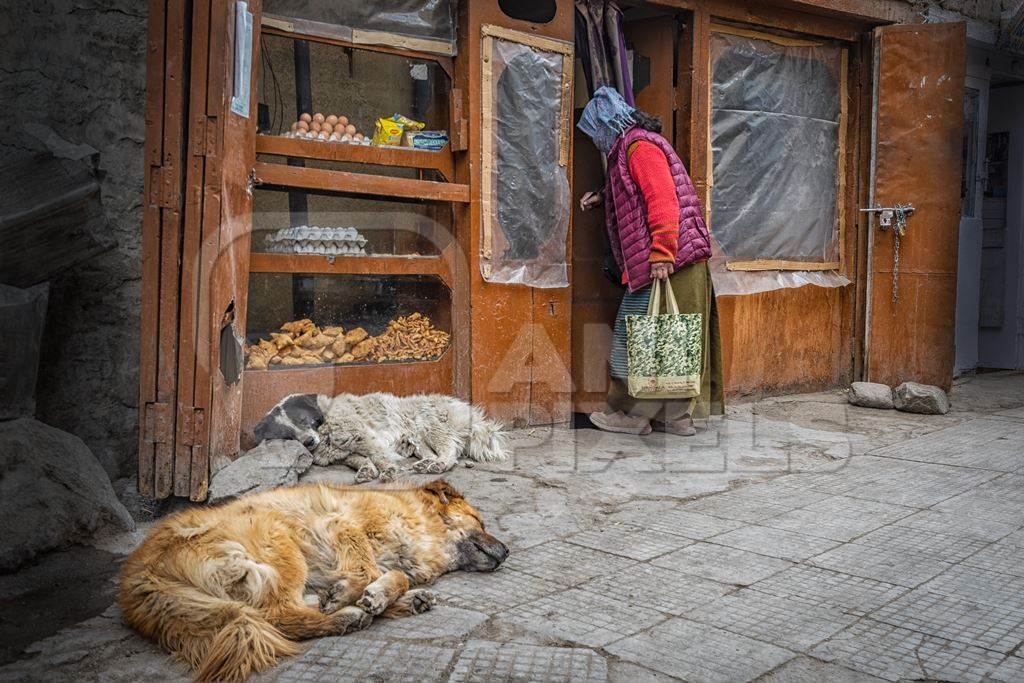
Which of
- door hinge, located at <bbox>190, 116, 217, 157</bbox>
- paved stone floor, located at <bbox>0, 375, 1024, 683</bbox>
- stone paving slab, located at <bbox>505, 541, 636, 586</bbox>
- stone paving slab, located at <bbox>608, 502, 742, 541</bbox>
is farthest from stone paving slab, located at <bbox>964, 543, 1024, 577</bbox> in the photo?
door hinge, located at <bbox>190, 116, 217, 157</bbox>

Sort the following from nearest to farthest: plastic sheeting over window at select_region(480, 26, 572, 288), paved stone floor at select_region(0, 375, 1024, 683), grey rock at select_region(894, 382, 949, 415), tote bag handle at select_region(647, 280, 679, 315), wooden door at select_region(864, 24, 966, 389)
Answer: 1. paved stone floor at select_region(0, 375, 1024, 683)
2. plastic sheeting over window at select_region(480, 26, 572, 288)
3. tote bag handle at select_region(647, 280, 679, 315)
4. grey rock at select_region(894, 382, 949, 415)
5. wooden door at select_region(864, 24, 966, 389)

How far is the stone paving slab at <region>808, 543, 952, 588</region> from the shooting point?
3516 millimetres

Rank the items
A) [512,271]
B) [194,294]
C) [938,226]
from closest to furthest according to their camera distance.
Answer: [194,294], [512,271], [938,226]

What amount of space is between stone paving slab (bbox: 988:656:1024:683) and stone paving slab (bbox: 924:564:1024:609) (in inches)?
20.3

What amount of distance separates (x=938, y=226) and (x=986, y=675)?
237 inches

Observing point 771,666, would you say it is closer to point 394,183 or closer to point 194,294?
A: point 194,294

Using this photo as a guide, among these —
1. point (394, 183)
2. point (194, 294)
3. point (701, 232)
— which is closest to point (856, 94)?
point (701, 232)

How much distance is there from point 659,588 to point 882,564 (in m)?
1.00

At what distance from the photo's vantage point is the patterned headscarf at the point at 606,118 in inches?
249

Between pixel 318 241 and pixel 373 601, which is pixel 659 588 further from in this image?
pixel 318 241

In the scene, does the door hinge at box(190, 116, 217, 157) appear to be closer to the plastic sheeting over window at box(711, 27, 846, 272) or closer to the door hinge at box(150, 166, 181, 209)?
the door hinge at box(150, 166, 181, 209)

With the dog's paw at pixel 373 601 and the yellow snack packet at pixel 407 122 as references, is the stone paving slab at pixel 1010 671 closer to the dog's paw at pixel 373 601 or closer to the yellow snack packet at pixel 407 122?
the dog's paw at pixel 373 601

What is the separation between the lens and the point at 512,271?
6.20 m

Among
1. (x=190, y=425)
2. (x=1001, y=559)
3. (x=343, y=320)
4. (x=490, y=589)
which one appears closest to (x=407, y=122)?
(x=343, y=320)
